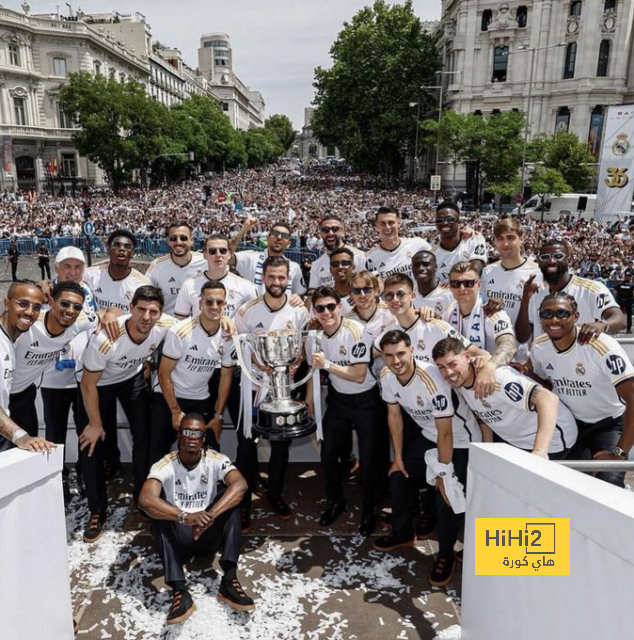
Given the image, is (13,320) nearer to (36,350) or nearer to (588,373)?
(36,350)

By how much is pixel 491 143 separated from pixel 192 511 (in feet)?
131

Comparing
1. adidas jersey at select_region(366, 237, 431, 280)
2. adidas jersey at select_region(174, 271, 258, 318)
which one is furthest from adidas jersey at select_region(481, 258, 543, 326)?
adidas jersey at select_region(174, 271, 258, 318)

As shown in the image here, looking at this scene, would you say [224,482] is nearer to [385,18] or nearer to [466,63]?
[466,63]

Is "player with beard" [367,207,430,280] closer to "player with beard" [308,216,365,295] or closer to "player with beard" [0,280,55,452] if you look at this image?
"player with beard" [308,216,365,295]

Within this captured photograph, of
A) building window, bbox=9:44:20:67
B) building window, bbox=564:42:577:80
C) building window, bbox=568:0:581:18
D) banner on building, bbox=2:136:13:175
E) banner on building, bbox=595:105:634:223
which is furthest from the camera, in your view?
building window, bbox=9:44:20:67

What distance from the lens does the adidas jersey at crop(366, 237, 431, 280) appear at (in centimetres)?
627

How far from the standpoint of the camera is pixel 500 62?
173ft

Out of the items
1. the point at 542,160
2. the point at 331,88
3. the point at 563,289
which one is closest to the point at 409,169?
the point at 331,88

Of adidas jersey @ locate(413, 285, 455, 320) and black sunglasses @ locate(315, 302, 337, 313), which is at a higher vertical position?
black sunglasses @ locate(315, 302, 337, 313)

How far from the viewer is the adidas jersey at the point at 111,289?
18.9ft

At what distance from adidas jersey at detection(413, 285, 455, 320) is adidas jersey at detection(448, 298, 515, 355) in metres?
0.21

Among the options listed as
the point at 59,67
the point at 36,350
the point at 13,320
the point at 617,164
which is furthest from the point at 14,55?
the point at 13,320

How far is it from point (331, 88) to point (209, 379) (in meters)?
57.2

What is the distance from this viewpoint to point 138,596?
4258 millimetres
